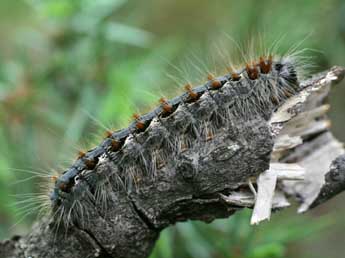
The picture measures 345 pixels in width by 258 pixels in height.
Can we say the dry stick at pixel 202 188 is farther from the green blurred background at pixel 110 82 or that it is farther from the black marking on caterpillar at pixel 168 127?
the green blurred background at pixel 110 82

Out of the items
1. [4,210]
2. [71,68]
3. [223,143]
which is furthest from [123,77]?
[223,143]

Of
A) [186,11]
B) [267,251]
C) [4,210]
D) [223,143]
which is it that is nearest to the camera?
[223,143]

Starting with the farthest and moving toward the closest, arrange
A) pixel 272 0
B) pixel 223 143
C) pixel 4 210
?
pixel 272 0, pixel 4 210, pixel 223 143

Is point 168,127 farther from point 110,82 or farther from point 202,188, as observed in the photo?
point 110,82

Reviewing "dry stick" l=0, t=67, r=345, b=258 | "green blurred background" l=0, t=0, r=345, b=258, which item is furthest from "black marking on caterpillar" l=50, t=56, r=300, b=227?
"green blurred background" l=0, t=0, r=345, b=258

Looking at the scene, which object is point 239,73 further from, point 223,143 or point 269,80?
point 223,143

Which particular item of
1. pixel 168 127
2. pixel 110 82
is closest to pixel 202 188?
pixel 168 127
